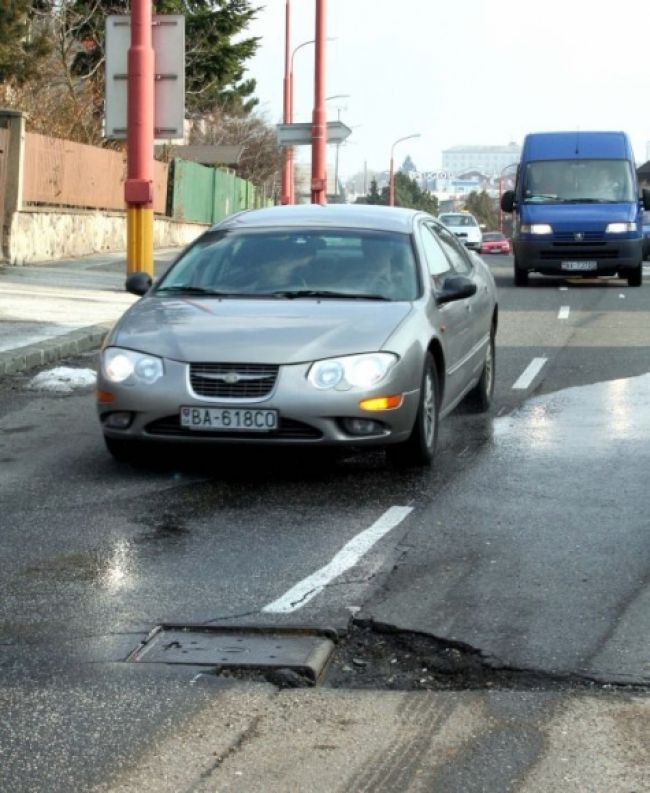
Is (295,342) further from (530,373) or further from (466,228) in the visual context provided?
(466,228)

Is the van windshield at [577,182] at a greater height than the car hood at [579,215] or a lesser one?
greater

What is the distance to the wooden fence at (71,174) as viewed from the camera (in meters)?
27.4

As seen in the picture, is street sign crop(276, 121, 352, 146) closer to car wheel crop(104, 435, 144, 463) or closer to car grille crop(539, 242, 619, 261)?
car grille crop(539, 242, 619, 261)

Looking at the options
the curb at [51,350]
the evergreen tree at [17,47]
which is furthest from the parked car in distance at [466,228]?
the curb at [51,350]

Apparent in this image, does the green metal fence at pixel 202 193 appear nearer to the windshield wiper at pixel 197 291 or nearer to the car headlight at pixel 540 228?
the car headlight at pixel 540 228

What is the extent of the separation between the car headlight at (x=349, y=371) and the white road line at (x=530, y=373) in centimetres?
462

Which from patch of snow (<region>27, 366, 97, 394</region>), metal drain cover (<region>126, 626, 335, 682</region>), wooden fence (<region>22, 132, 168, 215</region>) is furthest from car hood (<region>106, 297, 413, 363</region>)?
wooden fence (<region>22, 132, 168, 215</region>)

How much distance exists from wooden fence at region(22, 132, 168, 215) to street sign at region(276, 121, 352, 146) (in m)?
4.02

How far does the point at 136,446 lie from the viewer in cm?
842

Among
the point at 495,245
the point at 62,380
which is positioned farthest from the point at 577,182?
the point at 495,245

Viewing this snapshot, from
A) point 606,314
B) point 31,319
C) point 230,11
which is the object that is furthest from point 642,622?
point 230,11

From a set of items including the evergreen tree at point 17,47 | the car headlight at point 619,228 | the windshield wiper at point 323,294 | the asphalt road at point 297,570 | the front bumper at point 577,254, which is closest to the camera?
the asphalt road at point 297,570

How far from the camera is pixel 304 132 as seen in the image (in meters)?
31.6

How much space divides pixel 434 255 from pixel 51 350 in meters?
5.30
